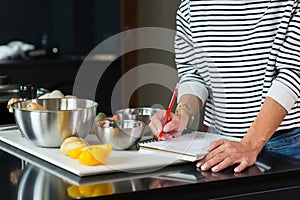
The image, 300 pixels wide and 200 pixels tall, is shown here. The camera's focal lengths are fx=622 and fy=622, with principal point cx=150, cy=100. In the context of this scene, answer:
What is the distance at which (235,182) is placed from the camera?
1.45 meters

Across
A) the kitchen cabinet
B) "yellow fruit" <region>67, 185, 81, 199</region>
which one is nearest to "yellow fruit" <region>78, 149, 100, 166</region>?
"yellow fruit" <region>67, 185, 81, 199</region>

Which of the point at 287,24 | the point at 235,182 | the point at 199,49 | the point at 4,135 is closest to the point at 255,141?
the point at 235,182

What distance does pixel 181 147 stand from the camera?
1628 mm

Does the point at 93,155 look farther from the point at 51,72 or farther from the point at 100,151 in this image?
the point at 51,72

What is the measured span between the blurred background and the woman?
2.67 metres

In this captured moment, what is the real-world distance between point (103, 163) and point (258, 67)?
0.67m

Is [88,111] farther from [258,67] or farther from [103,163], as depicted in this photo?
[258,67]

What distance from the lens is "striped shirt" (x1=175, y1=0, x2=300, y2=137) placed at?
1760mm

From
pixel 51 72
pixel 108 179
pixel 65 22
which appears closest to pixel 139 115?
pixel 108 179

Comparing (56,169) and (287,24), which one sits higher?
(287,24)

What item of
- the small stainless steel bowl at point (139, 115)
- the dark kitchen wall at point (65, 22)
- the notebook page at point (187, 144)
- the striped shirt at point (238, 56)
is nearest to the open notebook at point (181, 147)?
the notebook page at point (187, 144)

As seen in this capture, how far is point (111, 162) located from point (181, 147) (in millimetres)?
203

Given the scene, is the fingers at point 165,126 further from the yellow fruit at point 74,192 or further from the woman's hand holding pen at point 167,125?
the yellow fruit at point 74,192

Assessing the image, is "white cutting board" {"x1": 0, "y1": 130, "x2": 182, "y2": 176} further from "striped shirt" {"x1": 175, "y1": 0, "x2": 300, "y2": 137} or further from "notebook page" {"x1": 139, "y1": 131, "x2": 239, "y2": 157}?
"striped shirt" {"x1": 175, "y1": 0, "x2": 300, "y2": 137}
